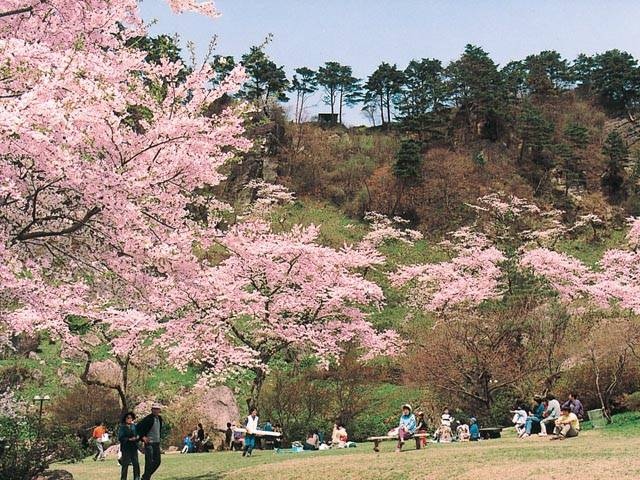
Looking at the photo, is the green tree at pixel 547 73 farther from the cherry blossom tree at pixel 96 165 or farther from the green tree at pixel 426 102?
the cherry blossom tree at pixel 96 165

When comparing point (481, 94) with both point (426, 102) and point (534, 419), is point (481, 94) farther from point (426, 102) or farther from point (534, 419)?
point (534, 419)

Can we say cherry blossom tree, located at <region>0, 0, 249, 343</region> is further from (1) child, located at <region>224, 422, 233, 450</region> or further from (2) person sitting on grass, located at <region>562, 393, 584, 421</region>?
(2) person sitting on grass, located at <region>562, 393, 584, 421</region>

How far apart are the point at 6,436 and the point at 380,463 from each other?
7395mm

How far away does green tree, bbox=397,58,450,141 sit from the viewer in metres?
54.9

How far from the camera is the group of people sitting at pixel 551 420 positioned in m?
15.7

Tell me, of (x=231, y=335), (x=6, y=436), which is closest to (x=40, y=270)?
(x=6, y=436)

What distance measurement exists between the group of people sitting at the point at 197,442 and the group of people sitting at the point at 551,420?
380 inches

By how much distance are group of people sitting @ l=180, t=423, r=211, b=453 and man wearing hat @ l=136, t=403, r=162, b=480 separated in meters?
8.97

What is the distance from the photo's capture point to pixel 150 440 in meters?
11.8

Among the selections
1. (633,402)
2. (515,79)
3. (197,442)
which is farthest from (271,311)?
(515,79)

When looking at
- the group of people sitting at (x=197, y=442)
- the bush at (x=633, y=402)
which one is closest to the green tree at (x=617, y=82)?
the bush at (x=633, y=402)

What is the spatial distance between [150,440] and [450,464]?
5.36 meters

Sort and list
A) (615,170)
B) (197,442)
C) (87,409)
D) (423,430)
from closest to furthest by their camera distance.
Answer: (423,430) < (197,442) < (87,409) < (615,170)

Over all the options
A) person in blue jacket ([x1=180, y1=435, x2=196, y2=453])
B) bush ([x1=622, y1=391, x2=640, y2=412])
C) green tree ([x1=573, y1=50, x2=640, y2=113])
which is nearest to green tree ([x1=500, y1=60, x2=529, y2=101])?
green tree ([x1=573, y1=50, x2=640, y2=113])
